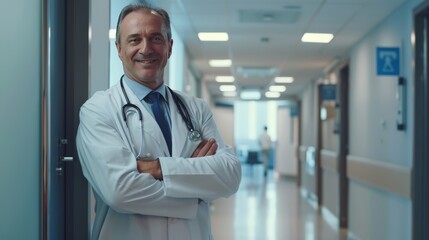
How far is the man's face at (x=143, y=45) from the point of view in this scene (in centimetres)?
200

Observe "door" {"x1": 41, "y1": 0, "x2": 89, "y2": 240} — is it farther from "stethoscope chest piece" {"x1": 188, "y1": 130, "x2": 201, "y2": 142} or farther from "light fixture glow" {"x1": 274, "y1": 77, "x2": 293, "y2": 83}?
"light fixture glow" {"x1": 274, "y1": 77, "x2": 293, "y2": 83}

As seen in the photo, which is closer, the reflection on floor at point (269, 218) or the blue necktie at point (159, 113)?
the blue necktie at point (159, 113)

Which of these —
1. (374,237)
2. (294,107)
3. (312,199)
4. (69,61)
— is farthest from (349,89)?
(294,107)

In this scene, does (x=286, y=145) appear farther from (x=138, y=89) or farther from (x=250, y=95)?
(x=138, y=89)

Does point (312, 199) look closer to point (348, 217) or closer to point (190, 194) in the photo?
point (348, 217)

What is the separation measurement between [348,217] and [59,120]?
21.0 ft

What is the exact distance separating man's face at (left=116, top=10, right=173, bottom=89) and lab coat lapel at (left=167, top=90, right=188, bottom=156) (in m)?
0.14

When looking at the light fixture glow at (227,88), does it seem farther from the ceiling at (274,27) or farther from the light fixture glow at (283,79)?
the ceiling at (274,27)

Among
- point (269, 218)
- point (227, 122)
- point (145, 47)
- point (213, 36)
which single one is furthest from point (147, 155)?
point (227, 122)

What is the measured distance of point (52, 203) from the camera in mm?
2389

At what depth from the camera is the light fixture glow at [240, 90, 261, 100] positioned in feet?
52.8

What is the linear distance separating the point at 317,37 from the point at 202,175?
5.79 m

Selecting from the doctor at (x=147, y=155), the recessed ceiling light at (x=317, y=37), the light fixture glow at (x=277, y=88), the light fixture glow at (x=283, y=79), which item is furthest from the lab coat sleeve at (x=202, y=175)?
the light fixture glow at (x=277, y=88)

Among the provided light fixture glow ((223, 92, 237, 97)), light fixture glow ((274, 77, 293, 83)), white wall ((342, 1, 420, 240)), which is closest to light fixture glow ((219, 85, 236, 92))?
light fixture glow ((223, 92, 237, 97))
